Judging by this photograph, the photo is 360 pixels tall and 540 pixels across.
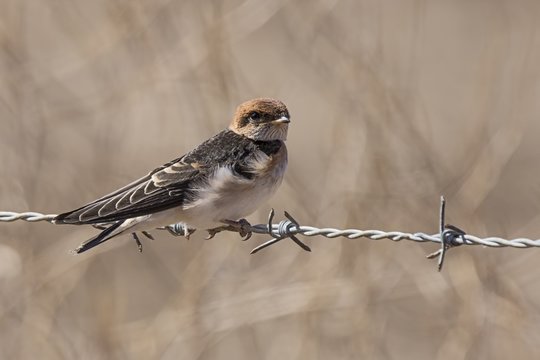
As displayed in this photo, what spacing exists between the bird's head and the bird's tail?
0.97m

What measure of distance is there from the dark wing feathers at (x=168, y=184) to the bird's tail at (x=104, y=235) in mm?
100

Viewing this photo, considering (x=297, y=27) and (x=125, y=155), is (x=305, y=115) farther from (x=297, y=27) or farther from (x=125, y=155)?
(x=297, y=27)

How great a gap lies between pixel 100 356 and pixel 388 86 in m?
2.38

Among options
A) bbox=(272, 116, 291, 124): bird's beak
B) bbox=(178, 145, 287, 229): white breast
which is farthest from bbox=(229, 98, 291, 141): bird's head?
bbox=(178, 145, 287, 229): white breast

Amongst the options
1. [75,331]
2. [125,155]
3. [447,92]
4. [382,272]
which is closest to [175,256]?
[125,155]

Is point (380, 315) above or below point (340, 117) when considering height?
below

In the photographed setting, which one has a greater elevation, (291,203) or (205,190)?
(205,190)

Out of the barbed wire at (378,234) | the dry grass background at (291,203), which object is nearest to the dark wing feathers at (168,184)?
the barbed wire at (378,234)

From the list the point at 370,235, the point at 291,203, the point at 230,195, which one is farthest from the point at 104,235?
the point at 291,203

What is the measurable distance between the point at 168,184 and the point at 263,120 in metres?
0.72

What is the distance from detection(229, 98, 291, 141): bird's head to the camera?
546cm

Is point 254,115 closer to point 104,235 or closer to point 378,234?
point 104,235

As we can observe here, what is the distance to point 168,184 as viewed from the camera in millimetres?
5000

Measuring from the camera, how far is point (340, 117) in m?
6.70
